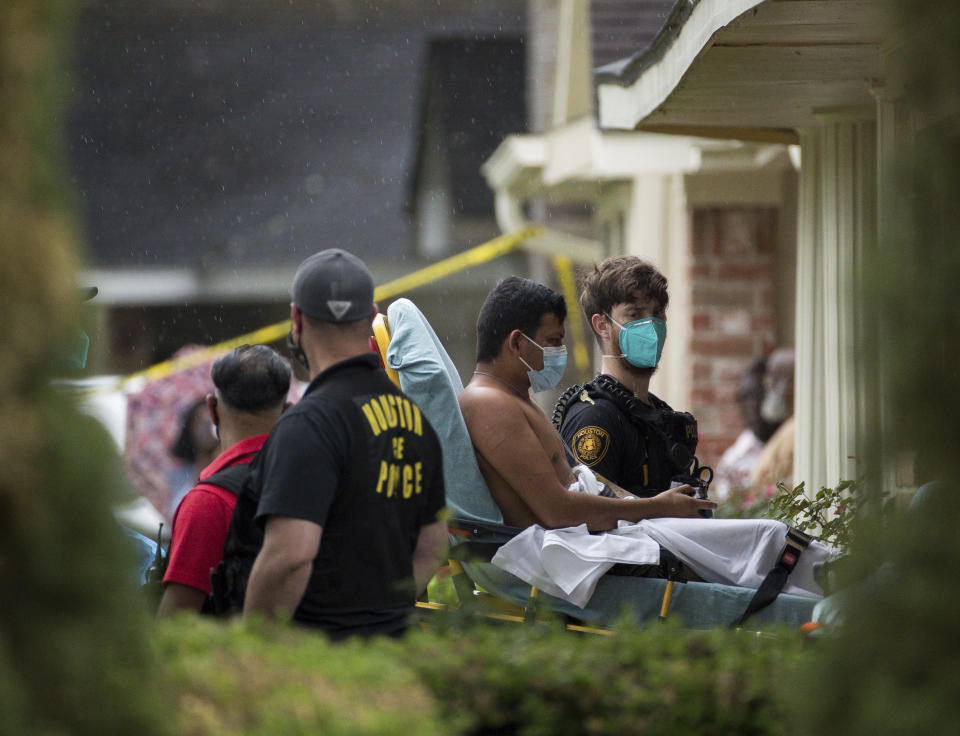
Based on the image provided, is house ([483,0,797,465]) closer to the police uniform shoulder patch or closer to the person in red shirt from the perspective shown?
the police uniform shoulder patch

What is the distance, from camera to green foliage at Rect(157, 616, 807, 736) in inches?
101

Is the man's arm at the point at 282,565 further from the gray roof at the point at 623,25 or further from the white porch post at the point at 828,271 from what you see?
the gray roof at the point at 623,25

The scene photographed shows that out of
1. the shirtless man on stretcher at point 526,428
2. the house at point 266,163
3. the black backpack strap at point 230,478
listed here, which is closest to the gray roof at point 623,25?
the shirtless man on stretcher at point 526,428

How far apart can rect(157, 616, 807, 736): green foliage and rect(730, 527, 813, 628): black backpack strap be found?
1216 millimetres

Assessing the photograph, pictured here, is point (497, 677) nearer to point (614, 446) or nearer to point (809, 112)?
point (614, 446)

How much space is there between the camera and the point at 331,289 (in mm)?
3914

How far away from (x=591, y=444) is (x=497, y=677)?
203 centimetres

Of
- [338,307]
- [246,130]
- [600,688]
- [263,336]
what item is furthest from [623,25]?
[246,130]

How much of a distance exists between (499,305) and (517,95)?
56.4ft

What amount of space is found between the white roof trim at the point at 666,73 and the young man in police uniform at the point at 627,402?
2.51ft

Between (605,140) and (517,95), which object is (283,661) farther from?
(517,95)

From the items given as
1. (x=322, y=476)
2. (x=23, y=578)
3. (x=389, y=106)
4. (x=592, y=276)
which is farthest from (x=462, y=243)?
(x=23, y=578)

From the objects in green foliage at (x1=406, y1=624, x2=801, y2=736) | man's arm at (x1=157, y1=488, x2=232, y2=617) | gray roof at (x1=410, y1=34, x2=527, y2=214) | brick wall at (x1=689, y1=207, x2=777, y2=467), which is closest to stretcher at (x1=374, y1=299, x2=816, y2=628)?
man's arm at (x1=157, y1=488, x2=232, y2=617)

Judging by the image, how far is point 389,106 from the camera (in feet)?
79.5
